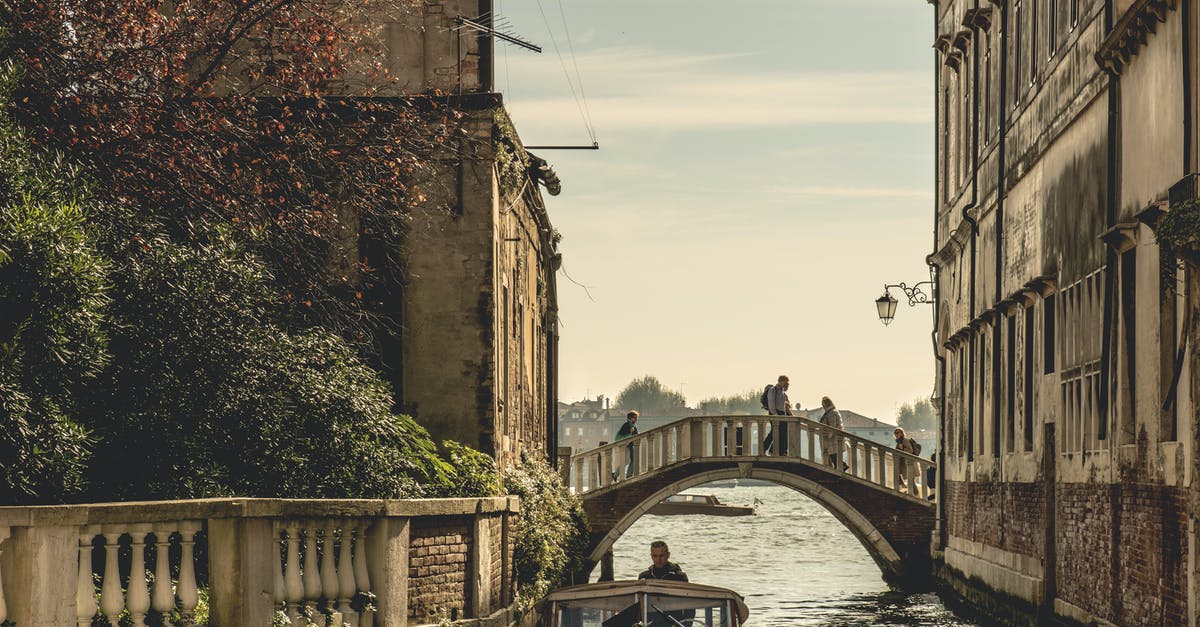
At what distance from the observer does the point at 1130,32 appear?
481 inches

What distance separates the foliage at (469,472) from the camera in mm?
14849

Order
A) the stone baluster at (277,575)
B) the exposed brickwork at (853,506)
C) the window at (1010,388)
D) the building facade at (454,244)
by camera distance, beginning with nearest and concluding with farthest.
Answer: the stone baluster at (277,575) < the building facade at (454,244) < the window at (1010,388) < the exposed brickwork at (853,506)

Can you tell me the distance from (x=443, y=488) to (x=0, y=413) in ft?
18.2

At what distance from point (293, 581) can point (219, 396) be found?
314 cm

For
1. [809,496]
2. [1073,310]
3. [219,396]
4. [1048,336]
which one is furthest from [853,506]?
[219,396]

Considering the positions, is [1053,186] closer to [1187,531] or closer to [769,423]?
[1187,531]

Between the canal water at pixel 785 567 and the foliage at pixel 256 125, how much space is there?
32.8 feet

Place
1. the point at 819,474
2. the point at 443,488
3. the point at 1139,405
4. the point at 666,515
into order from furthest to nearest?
the point at 666,515 < the point at 819,474 < the point at 443,488 < the point at 1139,405

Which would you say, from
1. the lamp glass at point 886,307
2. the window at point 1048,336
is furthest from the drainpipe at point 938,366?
the window at point 1048,336

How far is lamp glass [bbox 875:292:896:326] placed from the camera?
86.3 feet

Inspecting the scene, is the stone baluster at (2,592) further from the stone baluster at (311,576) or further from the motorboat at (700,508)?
the motorboat at (700,508)

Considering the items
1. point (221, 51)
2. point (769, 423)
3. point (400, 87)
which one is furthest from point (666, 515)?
point (221, 51)

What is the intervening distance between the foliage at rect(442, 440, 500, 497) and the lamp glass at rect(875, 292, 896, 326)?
11.3 metres

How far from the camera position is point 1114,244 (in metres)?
12.9
